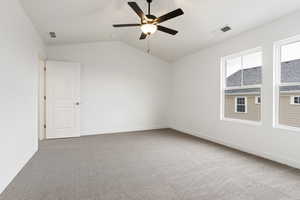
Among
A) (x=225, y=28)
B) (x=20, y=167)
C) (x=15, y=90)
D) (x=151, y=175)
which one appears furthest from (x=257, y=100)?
(x=20, y=167)

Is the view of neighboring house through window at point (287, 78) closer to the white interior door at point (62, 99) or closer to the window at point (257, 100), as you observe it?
the window at point (257, 100)

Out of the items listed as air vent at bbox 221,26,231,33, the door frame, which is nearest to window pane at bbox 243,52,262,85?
air vent at bbox 221,26,231,33

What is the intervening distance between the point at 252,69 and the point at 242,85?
0.39 meters

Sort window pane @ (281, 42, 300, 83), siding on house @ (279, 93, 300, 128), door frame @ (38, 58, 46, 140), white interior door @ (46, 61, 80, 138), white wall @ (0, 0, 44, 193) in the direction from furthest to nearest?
white interior door @ (46, 61, 80, 138)
door frame @ (38, 58, 46, 140)
siding on house @ (279, 93, 300, 128)
window pane @ (281, 42, 300, 83)
white wall @ (0, 0, 44, 193)

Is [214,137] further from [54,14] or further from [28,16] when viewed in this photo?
[28,16]

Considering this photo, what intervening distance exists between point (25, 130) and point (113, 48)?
3649mm

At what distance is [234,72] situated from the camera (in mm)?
4172

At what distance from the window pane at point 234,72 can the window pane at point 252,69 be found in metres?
0.13

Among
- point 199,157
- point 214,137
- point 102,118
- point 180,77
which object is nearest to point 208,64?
point 180,77

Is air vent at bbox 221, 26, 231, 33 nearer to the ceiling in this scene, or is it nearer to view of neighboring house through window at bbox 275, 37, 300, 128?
the ceiling

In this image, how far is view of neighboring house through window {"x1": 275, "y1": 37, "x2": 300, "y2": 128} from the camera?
117 inches

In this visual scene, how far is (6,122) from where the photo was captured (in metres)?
2.28

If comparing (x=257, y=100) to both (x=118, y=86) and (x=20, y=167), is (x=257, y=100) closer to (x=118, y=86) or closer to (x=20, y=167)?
(x=118, y=86)

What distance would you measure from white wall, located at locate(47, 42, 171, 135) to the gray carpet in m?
1.81
